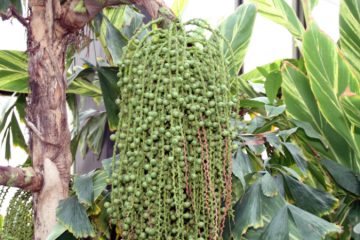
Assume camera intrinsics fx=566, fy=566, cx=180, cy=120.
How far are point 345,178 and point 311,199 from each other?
15 cm

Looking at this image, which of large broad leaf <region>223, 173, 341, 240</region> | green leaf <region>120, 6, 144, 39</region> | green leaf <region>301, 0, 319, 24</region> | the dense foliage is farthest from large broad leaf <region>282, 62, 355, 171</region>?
green leaf <region>301, 0, 319, 24</region>

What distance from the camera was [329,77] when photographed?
1048 mm

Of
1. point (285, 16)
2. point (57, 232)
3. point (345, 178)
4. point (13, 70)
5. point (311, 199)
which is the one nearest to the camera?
point (57, 232)

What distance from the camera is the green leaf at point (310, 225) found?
0.85m

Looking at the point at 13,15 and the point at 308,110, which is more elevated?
the point at 13,15

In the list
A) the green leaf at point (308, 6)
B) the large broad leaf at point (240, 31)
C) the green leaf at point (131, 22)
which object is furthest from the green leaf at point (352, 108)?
the green leaf at point (308, 6)

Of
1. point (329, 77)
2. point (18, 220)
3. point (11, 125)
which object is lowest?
point (18, 220)

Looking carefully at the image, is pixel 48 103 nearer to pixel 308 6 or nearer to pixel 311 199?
pixel 311 199

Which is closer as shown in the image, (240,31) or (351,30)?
(351,30)

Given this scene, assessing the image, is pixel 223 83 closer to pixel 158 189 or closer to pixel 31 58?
pixel 158 189

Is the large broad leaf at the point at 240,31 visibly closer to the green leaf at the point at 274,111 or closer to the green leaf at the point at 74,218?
the green leaf at the point at 274,111

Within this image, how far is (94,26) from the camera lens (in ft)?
3.83

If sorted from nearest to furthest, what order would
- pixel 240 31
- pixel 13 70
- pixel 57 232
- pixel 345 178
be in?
1. pixel 57 232
2. pixel 345 178
3. pixel 13 70
4. pixel 240 31

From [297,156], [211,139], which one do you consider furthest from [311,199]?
[211,139]
